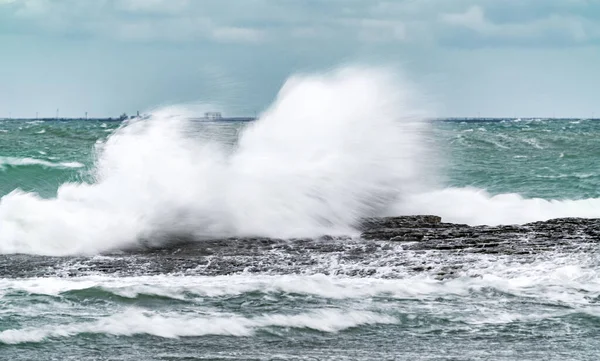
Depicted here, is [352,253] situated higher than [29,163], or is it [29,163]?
[29,163]

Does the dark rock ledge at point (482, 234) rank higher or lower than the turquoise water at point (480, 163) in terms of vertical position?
lower

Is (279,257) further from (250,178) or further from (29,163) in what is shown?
(29,163)

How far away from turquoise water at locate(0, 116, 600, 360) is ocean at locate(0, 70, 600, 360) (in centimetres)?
4

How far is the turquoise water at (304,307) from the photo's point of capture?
10109mm

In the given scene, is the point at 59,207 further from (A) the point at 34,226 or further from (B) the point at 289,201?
(B) the point at 289,201

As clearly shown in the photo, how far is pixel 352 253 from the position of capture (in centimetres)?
1509

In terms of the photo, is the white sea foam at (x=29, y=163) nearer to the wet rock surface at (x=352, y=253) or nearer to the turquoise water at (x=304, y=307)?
the turquoise water at (x=304, y=307)

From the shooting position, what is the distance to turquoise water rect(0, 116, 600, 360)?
10109mm

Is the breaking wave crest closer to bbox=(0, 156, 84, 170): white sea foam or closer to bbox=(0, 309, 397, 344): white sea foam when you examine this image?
bbox=(0, 156, 84, 170): white sea foam

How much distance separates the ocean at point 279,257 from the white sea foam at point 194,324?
26 millimetres

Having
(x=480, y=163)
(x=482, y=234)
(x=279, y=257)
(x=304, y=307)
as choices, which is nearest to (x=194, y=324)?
(x=304, y=307)

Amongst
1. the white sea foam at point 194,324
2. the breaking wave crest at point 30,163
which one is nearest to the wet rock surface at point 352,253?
the white sea foam at point 194,324

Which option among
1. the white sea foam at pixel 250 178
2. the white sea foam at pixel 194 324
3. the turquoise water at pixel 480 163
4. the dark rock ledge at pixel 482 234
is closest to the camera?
the white sea foam at pixel 194 324

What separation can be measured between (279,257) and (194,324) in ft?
13.2
